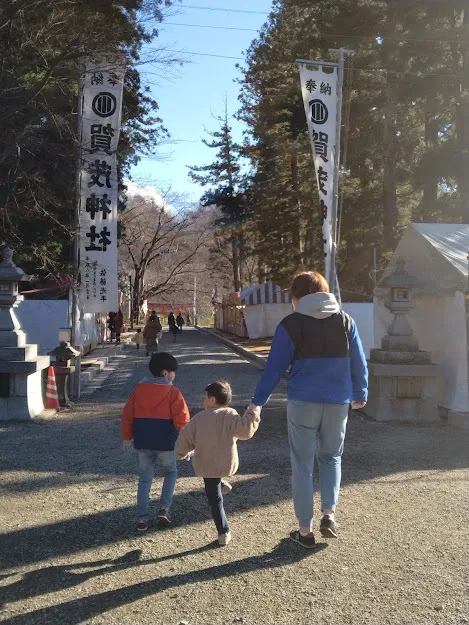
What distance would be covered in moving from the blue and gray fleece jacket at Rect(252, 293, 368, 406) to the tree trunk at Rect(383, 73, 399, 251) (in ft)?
54.3

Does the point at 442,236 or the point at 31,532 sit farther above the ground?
the point at 442,236

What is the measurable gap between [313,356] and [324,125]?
9.85 m

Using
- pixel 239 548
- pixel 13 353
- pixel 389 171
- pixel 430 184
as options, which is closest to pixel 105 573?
pixel 239 548

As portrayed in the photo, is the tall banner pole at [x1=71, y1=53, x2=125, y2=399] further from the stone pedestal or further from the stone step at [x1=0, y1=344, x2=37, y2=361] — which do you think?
the stone step at [x1=0, y1=344, x2=37, y2=361]

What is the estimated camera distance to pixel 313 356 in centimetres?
383

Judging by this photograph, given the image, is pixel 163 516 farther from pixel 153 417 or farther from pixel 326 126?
pixel 326 126

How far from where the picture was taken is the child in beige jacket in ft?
12.6

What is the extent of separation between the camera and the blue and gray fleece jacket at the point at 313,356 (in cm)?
380

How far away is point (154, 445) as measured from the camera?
423 cm

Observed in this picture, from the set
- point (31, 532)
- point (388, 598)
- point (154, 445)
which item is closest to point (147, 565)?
point (154, 445)

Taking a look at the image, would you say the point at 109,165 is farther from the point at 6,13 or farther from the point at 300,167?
the point at 300,167

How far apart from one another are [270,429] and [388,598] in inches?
196

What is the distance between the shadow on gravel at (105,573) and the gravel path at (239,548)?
10 millimetres

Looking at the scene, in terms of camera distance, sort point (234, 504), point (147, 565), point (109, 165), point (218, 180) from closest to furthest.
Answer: point (147, 565)
point (234, 504)
point (109, 165)
point (218, 180)
